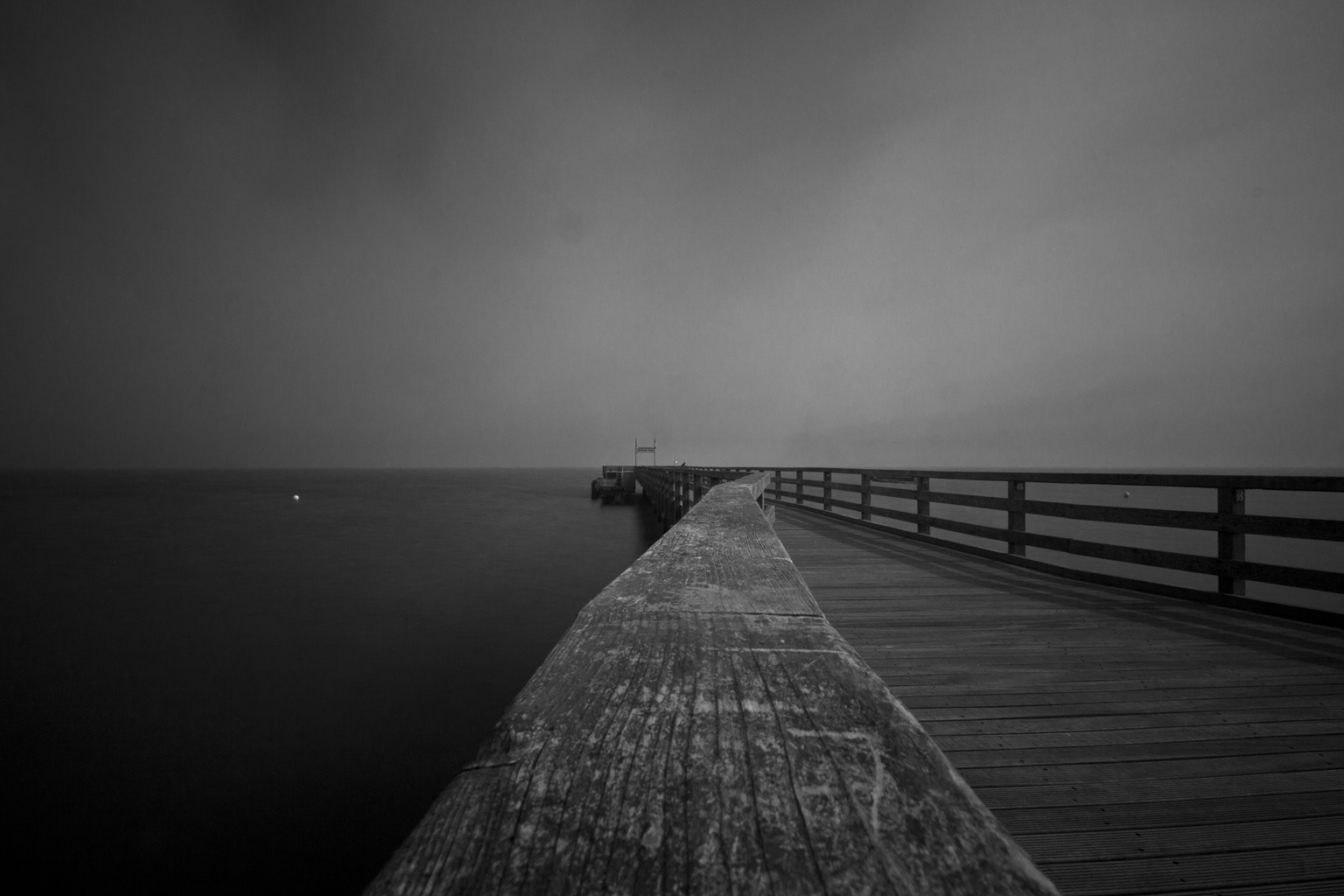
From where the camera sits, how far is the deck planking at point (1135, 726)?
1.38m

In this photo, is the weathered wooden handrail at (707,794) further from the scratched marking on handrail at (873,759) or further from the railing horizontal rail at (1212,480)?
the railing horizontal rail at (1212,480)

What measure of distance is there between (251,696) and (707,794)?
953 centimetres

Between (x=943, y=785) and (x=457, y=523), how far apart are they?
2822 cm

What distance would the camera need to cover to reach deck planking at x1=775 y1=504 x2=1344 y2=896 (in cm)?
138

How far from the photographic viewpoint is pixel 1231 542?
365 cm

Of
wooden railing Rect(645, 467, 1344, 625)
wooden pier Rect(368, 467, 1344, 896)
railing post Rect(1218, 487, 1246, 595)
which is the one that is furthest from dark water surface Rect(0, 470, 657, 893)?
railing post Rect(1218, 487, 1246, 595)

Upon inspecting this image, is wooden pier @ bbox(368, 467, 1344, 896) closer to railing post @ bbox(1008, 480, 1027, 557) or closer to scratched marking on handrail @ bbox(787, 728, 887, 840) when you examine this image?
scratched marking on handrail @ bbox(787, 728, 887, 840)

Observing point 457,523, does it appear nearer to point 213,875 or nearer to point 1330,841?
point 213,875

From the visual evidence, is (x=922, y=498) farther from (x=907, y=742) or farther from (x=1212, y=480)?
(x=907, y=742)

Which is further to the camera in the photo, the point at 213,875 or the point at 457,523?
the point at 457,523

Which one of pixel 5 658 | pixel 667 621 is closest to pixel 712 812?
pixel 667 621

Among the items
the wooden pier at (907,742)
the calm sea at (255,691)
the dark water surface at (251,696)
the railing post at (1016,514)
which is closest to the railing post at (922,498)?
the railing post at (1016,514)

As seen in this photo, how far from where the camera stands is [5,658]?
8953 millimetres

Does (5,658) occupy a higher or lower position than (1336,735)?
lower
